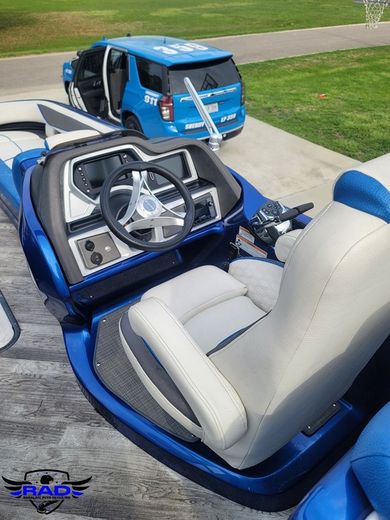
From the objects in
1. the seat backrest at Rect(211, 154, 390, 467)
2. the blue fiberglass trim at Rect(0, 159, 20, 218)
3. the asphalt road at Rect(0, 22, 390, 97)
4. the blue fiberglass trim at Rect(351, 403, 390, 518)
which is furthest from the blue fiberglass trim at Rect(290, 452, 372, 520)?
the asphalt road at Rect(0, 22, 390, 97)

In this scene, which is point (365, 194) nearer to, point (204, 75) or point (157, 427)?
point (157, 427)

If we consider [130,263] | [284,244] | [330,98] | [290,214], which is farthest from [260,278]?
[330,98]

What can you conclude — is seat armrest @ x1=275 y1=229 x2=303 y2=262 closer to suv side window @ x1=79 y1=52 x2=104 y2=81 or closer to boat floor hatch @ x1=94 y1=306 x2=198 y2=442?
boat floor hatch @ x1=94 y1=306 x2=198 y2=442

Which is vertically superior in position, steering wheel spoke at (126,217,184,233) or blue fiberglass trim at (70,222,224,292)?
steering wheel spoke at (126,217,184,233)

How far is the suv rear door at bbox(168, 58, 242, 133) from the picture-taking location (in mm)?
5443

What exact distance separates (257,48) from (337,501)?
1435 centimetres

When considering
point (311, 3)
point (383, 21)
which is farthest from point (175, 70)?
point (311, 3)

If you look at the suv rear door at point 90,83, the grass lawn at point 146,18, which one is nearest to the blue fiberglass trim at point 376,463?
the suv rear door at point 90,83

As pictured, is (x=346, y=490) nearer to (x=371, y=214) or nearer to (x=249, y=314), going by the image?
(x=371, y=214)

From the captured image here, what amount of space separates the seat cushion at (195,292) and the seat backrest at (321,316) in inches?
32.8

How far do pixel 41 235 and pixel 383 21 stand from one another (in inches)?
843

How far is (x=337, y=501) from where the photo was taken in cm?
113

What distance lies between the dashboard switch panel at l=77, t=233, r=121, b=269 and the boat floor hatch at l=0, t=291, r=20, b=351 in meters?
0.91

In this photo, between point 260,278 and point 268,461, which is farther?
point 260,278
